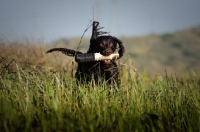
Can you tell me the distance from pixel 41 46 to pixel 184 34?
351 ft

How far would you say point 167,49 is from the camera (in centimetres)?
10225

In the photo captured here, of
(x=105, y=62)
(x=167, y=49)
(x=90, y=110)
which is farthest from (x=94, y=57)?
(x=167, y=49)

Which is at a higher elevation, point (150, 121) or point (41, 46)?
point (41, 46)

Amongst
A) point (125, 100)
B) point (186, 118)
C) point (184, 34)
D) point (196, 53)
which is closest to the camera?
point (186, 118)

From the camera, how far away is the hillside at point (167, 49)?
9144 centimetres

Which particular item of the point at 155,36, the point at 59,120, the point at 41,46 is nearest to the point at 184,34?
the point at 155,36

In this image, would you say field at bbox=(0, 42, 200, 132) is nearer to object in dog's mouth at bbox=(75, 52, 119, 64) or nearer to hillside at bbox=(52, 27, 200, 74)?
object in dog's mouth at bbox=(75, 52, 119, 64)

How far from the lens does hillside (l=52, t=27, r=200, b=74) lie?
91.4 meters

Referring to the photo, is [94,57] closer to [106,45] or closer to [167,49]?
[106,45]

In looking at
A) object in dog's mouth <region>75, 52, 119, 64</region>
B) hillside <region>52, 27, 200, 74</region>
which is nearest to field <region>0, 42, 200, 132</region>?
object in dog's mouth <region>75, 52, 119, 64</region>

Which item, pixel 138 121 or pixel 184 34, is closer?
pixel 138 121

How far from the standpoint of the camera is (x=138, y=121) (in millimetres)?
3537

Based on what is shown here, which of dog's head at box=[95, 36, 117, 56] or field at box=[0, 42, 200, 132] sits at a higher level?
dog's head at box=[95, 36, 117, 56]

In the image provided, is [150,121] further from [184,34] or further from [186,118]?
[184,34]
